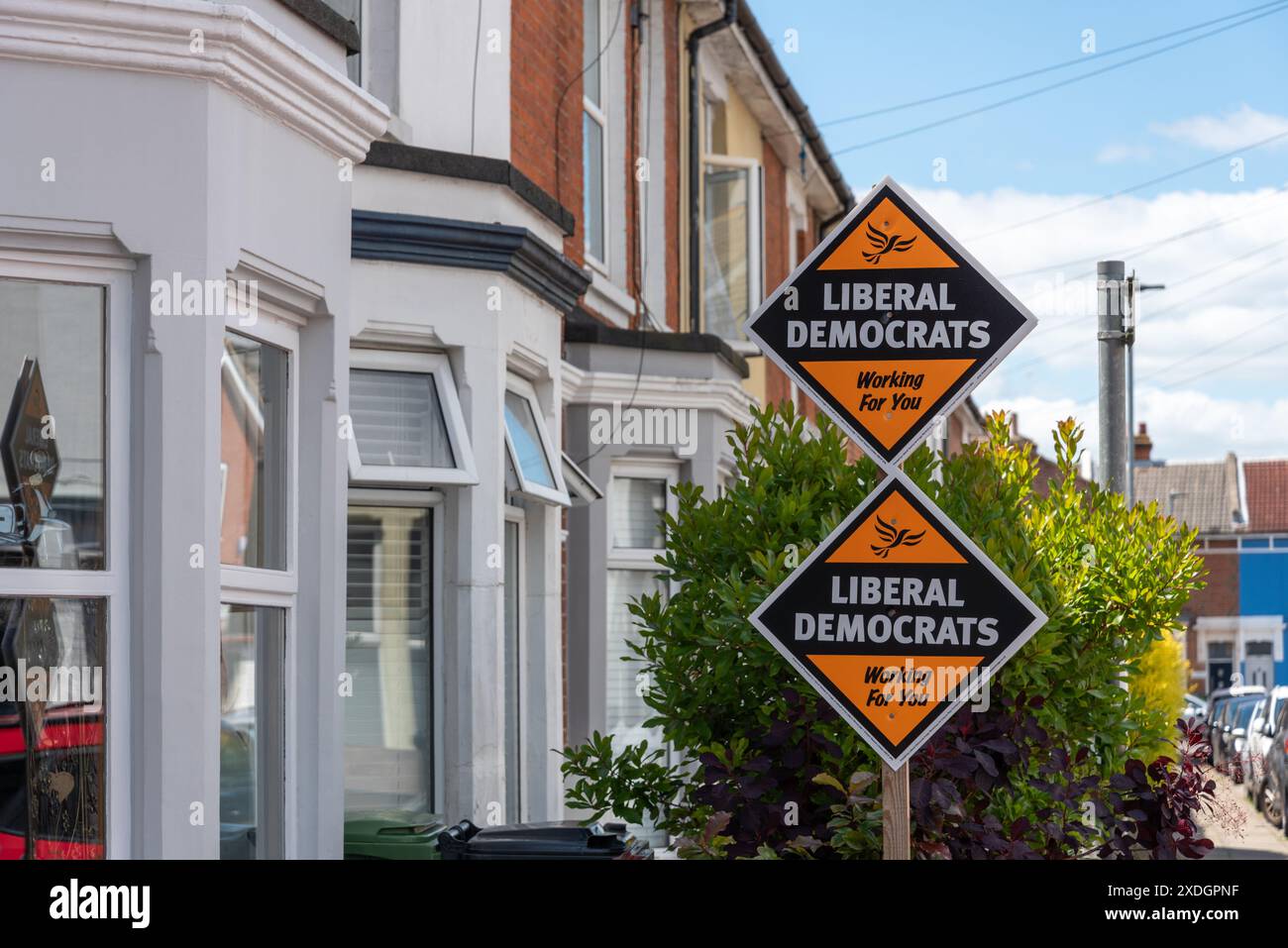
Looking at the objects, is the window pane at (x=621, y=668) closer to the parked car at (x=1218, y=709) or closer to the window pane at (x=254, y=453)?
the window pane at (x=254, y=453)

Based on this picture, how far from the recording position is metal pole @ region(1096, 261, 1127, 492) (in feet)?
33.7

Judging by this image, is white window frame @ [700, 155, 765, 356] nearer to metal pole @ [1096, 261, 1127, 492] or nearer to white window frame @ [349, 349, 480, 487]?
metal pole @ [1096, 261, 1127, 492]

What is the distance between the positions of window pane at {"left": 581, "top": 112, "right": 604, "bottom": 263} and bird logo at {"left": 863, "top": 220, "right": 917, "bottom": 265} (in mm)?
7745

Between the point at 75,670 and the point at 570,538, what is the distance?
6.73 meters

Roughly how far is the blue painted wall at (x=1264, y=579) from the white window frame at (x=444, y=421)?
58953 mm

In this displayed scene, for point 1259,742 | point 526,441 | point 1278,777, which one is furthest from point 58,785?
point 1259,742

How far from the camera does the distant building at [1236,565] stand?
2434 inches

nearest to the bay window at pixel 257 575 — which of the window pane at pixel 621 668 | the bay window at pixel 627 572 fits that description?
the bay window at pixel 627 572

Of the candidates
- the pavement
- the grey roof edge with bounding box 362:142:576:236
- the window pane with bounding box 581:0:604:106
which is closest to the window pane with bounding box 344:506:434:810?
the grey roof edge with bounding box 362:142:576:236

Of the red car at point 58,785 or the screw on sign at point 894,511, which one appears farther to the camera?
Result: the red car at point 58,785

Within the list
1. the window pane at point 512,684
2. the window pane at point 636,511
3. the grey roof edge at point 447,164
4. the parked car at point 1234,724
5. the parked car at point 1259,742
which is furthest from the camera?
the parked car at point 1234,724
